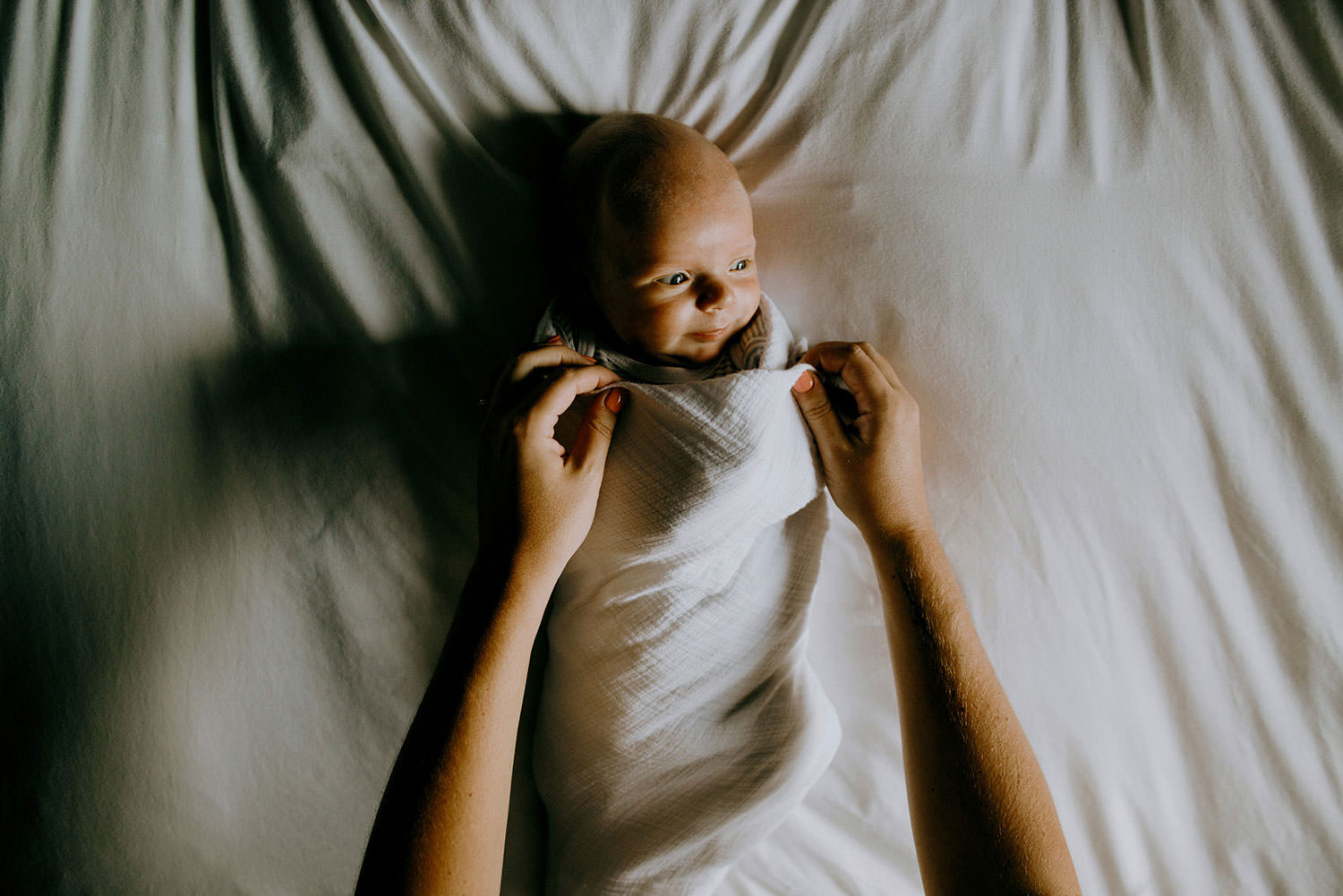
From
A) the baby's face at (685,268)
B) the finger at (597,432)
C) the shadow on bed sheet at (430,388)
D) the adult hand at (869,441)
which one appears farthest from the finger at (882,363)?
the shadow on bed sheet at (430,388)

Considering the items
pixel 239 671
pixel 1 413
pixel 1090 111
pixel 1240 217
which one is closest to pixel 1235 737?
pixel 1240 217

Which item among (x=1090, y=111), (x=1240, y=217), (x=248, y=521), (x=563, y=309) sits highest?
(x=1090, y=111)

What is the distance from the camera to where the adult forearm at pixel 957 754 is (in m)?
0.71

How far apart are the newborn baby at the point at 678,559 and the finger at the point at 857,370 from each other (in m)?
0.04

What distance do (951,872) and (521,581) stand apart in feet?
1.71

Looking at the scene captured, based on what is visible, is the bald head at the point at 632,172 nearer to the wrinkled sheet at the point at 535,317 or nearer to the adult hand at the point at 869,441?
the wrinkled sheet at the point at 535,317

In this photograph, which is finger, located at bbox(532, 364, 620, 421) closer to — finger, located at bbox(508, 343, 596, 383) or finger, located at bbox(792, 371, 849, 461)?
finger, located at bbox(508, 343, 596, 383)

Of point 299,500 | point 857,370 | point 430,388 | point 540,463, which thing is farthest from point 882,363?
point 299,500

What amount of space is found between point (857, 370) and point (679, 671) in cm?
41

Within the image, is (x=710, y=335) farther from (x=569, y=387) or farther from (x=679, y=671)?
(x=679, y=671)

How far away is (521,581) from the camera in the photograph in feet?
2.48

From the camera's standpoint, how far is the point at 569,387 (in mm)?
791

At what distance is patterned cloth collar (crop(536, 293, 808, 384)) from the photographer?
0.85 m

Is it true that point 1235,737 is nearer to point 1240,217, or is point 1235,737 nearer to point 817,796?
point 817,796
